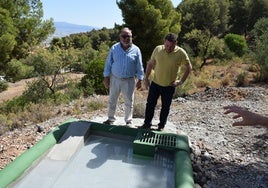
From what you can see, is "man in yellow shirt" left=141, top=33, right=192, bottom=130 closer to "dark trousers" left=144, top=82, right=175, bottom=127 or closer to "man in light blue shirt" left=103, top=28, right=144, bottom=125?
"dark trousers" left=144, top=82, right=175, bottom=127

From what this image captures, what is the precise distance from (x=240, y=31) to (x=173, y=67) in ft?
72.9

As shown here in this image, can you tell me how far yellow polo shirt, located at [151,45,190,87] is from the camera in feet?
12.4

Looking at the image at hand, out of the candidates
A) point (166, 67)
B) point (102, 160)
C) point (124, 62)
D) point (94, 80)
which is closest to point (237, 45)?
point (94, 80)

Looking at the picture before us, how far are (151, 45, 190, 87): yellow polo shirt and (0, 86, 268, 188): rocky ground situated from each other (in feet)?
3.00

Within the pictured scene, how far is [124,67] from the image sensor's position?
394cm

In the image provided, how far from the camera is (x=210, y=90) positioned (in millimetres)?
7473

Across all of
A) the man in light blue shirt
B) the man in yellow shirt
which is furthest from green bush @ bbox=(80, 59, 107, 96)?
the man in yellow shirt

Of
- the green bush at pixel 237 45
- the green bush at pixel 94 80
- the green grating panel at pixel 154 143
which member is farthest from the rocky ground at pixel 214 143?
the green bush at pixel 237 45

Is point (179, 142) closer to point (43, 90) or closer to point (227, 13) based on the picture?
point (43, 90)

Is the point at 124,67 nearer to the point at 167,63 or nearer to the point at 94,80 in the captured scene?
the point at 167,63

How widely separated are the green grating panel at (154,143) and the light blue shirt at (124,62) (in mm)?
835

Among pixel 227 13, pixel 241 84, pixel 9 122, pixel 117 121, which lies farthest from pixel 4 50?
pixel 227 13

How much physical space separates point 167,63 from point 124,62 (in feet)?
1.92

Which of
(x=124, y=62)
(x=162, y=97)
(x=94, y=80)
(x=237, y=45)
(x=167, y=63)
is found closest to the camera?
(x=167, y=63)
